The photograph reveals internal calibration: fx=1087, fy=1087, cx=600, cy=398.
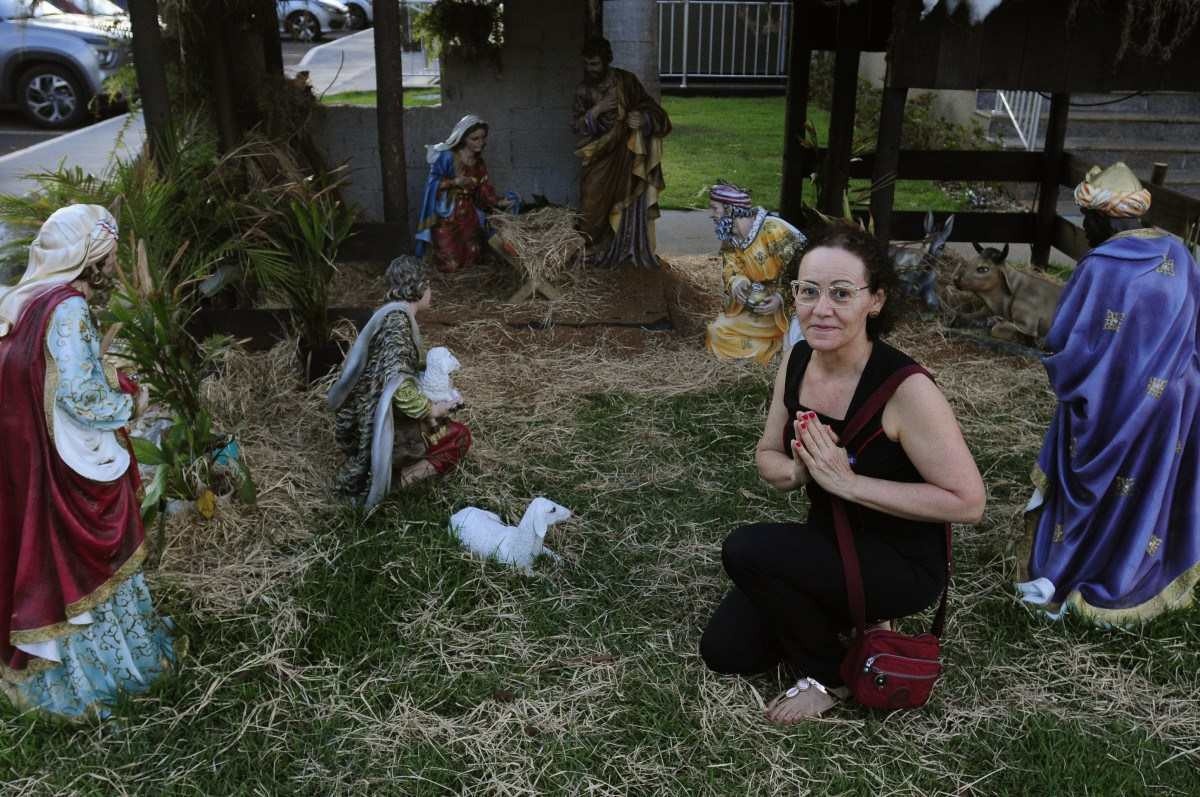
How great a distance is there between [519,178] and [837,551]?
615 centimetres

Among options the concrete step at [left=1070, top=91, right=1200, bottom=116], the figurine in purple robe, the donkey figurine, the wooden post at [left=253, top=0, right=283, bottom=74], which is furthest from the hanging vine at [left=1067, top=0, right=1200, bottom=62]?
the wooden post at [left=253, top=0, right=283, bottom=74]

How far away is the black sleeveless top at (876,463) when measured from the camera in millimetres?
3193

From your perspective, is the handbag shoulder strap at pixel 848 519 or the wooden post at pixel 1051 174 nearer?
the handbag shoulder strap at pixel 848 519

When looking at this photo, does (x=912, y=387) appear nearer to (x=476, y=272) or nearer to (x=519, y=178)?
(x=476, y=272)

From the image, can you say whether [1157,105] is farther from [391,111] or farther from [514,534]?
[514,534]

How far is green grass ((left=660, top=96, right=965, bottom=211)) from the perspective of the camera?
37.3 feet

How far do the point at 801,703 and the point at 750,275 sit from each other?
3.42 meters

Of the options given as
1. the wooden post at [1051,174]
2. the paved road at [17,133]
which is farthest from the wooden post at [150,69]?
the paved road at [17,133]

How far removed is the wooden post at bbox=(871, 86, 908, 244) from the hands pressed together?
3848mm

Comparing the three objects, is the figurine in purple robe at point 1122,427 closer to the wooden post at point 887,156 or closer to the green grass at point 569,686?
the green grass at point 569,686

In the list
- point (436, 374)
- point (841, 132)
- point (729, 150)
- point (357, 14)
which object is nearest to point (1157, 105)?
point (729, 150)

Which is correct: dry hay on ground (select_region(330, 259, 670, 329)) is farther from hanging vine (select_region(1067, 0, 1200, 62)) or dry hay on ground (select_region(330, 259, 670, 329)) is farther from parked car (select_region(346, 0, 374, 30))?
parked car (select_region(346, 0, 374, 30))

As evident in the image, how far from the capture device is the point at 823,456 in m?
3.16

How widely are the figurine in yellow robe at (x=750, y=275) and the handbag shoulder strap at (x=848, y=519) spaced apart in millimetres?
2717
